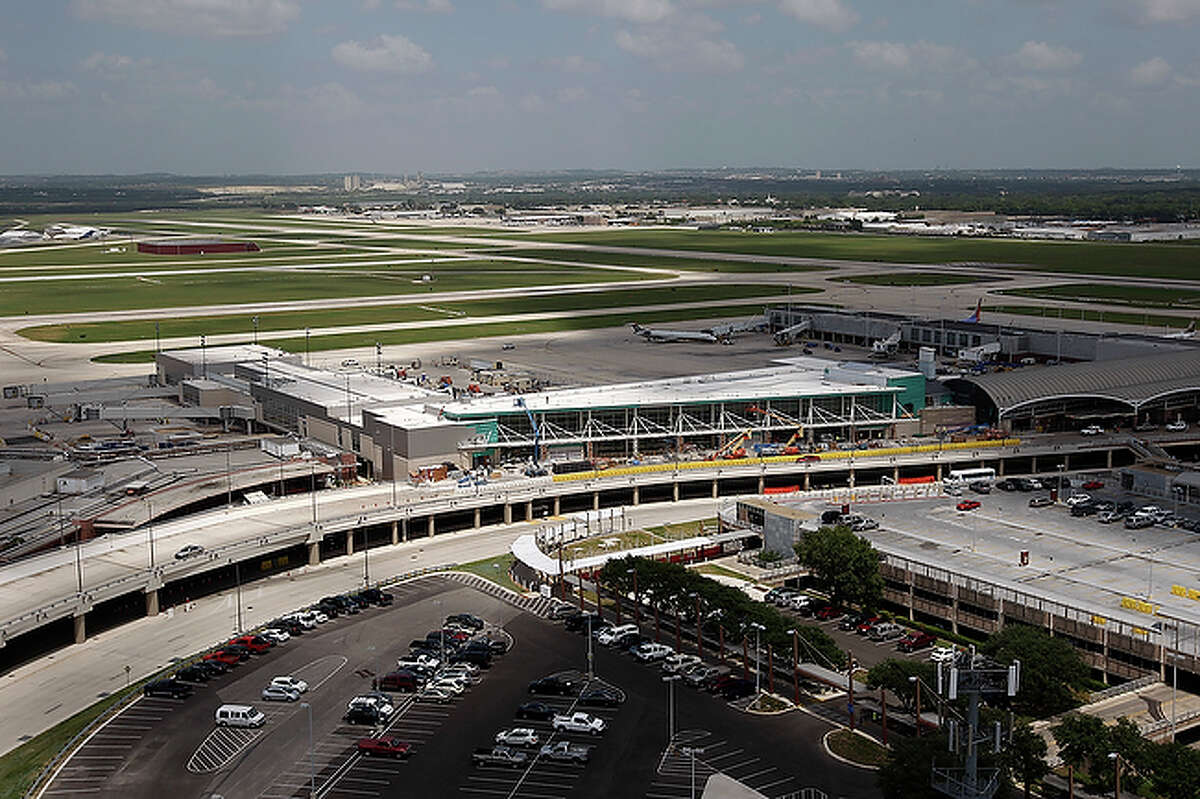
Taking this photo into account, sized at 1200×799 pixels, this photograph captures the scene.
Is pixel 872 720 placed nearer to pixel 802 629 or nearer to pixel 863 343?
pixel 802 629

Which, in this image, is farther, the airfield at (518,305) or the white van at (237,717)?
the airfield at (518,305)

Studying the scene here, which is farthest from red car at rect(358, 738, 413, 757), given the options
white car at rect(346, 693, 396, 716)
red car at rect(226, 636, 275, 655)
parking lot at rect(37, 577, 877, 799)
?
red car at rect(226, 636, 275, 655)

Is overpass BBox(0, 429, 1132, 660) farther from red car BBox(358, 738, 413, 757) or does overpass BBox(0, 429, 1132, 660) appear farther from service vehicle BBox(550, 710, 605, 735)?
service vehicle BBox(550, 710, 605, 735)

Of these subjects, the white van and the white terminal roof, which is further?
the white terminal roof

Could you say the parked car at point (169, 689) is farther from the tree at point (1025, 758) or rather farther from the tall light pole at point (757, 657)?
the tree at point (1025, 758)

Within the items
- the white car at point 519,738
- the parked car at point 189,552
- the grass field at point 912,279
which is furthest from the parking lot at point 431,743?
the grass field at point 912,279

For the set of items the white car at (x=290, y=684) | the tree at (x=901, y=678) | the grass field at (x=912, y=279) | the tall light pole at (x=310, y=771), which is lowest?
the tall light pole at (x=310, y=771)

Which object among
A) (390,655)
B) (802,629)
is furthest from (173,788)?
(802,629)
